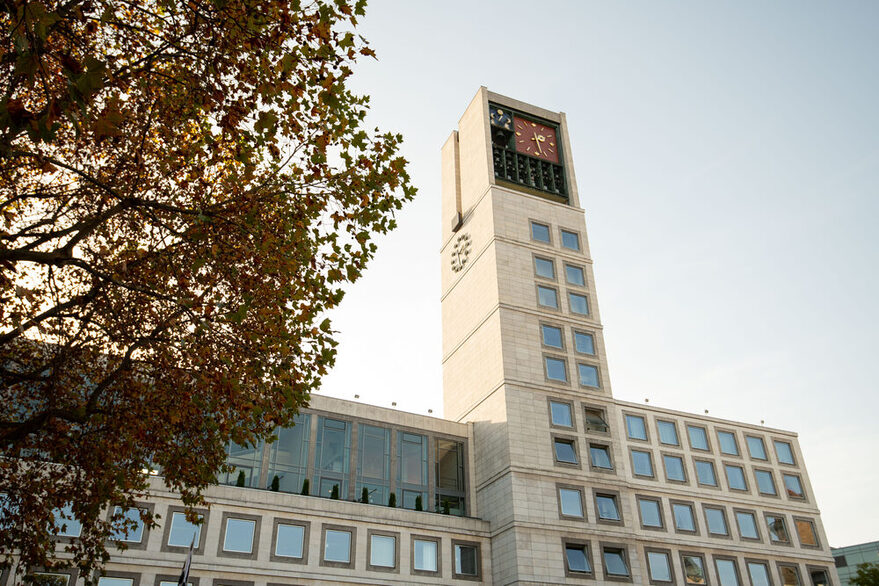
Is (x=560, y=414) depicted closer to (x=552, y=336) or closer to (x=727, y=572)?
(x=552, y=336)

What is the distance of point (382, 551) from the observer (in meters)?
44.9

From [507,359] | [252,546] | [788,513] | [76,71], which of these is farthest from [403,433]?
[76,71]

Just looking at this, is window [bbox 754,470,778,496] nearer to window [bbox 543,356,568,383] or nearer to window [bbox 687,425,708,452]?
window [bbox 687,425,708,452]

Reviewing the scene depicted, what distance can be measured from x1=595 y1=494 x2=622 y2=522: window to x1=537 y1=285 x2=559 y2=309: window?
49.5 feet

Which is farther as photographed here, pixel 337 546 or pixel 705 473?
pixel 705 473

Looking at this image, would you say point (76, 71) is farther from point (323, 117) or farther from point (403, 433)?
point (403, 433)

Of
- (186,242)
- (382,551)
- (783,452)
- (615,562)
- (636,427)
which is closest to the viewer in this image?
(186,242)

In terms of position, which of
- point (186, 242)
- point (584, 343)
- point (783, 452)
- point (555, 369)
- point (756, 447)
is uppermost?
point (584, 343)

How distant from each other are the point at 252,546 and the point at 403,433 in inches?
538

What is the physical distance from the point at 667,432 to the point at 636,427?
3188mm

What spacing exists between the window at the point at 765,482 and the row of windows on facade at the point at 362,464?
26.6 metres

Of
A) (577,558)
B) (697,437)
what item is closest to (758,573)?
(697,437)

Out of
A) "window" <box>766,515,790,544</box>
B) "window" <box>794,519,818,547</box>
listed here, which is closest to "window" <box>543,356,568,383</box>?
"window" <box>766,515,790,544</box>

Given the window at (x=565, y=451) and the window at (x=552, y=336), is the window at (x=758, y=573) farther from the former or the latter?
the window at (x=552, y=336)
